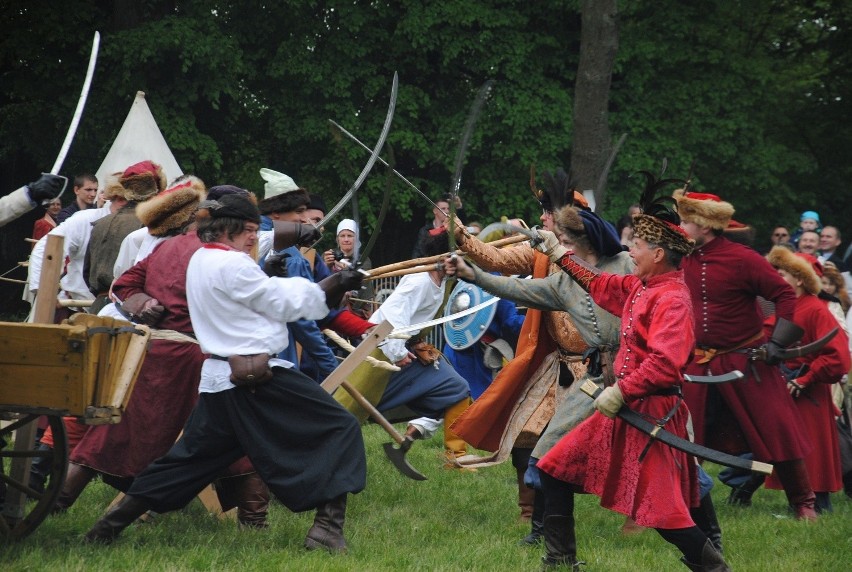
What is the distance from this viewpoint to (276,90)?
1839 cm

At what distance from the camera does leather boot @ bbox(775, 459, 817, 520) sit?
6926mm

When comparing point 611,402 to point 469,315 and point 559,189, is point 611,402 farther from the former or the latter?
point 469,315

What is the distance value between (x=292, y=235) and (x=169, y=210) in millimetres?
642

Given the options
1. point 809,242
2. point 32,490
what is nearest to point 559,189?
point 32,490

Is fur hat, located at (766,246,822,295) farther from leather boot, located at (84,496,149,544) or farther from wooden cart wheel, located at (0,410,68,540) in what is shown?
wooden cart wheel, located at (0,410,68,540)

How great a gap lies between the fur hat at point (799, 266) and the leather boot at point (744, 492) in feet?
4.24

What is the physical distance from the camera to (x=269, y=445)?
5.01 metres

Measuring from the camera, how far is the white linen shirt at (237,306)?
473cm

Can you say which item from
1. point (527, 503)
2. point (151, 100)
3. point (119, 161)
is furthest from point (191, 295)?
point (151, 100)

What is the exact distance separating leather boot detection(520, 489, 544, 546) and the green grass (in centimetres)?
10

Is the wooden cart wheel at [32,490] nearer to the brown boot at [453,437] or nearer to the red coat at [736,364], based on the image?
the brown boot at [453,437]

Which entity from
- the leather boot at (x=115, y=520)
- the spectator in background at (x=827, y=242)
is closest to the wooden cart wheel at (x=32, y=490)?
the leather boot at (x=115, y=520)

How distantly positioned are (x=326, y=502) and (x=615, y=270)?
5.99ft

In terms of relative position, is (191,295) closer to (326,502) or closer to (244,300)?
(244,300)
